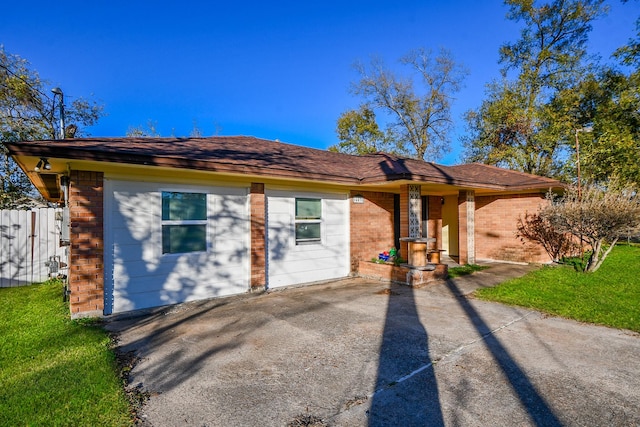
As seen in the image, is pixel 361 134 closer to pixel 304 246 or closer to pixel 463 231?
pixel 463 231

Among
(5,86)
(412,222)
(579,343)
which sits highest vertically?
(5,86)

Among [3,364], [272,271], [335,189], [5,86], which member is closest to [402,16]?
[335,189]

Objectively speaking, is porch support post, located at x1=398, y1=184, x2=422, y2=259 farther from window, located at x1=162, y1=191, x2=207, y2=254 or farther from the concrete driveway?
window, located at x1=162, y1=191, x2=207, y2=254

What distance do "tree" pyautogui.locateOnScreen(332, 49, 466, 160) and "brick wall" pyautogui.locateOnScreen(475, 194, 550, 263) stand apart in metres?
15.9

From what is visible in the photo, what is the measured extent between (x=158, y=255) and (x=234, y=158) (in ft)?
8.09

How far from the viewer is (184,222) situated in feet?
20.9

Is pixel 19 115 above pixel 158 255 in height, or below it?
above

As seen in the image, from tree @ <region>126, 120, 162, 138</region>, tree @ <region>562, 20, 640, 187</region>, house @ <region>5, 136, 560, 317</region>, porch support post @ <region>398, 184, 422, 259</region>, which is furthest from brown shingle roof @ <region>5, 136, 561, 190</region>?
tree @ <region>126, 120, 162, 138</region>

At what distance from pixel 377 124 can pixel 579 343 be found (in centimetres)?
2676

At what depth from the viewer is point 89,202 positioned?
5387mm

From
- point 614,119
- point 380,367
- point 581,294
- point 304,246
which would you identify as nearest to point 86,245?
point 304,246

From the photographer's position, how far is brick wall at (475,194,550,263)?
11.0m

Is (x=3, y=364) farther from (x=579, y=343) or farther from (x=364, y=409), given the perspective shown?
(x=579, y=343)

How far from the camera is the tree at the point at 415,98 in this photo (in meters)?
26.3
